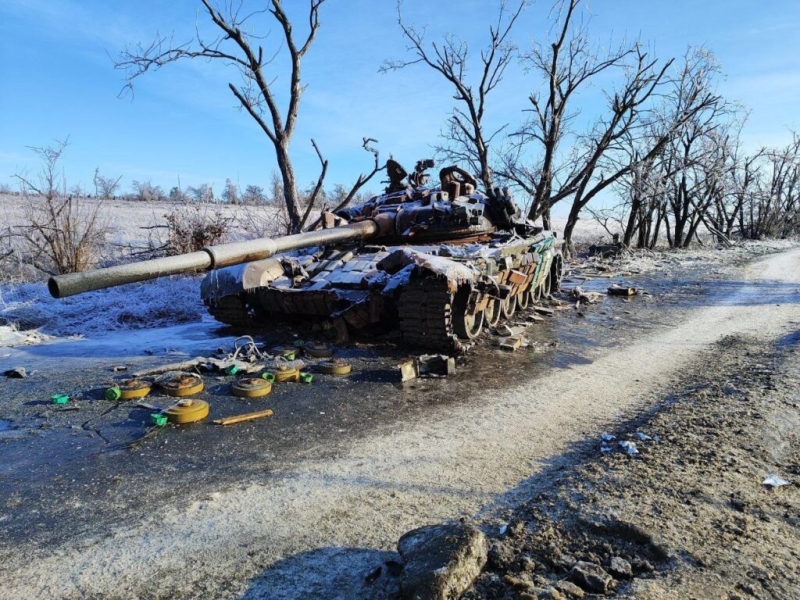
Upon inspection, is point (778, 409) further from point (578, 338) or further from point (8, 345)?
point (8, 345)

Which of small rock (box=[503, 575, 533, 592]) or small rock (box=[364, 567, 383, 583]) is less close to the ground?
small rock (box=[503, 575, 533, 592])

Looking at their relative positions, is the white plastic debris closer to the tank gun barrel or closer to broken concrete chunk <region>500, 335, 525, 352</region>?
broken concrete chunk <region>500, 335, 525, 352</region>

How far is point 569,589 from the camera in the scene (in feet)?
7.05

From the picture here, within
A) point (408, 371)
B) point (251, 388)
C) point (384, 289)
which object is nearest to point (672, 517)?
point (408, 371)

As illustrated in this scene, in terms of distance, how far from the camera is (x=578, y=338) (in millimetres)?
8023

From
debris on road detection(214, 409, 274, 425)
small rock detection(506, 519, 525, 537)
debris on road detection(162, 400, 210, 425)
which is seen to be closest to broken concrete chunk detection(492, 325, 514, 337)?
debris on road detection(214, 409, 274, 425)

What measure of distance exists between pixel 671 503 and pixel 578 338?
531 cm

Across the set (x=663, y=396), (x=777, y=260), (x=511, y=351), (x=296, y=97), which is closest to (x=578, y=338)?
(x=511, y=351)

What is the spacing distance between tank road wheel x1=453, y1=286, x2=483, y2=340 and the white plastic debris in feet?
12.9

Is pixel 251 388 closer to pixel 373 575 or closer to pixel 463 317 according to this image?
pixel 463 317

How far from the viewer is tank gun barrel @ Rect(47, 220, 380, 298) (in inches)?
146

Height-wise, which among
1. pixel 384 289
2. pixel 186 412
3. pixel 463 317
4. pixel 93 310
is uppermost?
pixel 384 289

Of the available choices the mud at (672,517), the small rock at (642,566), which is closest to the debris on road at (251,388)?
the mud at (672,517)

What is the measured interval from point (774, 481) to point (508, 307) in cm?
630
